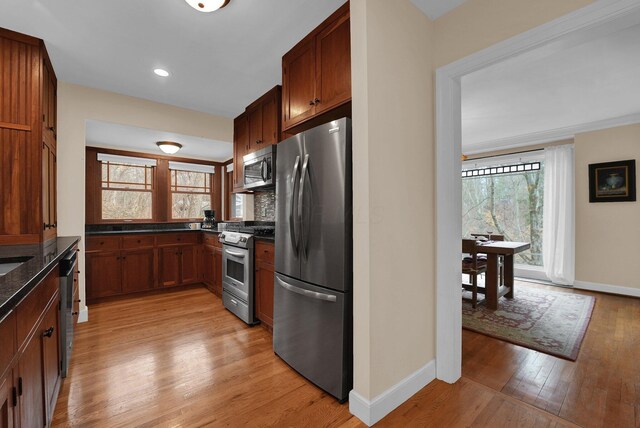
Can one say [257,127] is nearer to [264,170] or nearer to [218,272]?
[264,170]

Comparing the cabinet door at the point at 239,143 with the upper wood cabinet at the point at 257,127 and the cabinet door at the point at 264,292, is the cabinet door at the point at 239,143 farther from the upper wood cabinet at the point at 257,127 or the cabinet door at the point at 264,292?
the cabinet door at the point at 264,292

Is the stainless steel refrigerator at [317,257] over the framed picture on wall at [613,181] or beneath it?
beneath

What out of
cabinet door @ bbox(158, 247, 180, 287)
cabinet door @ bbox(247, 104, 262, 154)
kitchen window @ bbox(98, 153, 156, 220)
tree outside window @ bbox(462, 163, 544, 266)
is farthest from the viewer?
tree outside window @ bbox(462, 163, 544, 266)

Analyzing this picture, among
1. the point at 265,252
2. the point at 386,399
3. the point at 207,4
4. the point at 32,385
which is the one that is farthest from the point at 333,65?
the point at 32,385

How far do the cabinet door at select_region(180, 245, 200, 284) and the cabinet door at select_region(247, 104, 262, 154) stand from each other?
80.3 inches

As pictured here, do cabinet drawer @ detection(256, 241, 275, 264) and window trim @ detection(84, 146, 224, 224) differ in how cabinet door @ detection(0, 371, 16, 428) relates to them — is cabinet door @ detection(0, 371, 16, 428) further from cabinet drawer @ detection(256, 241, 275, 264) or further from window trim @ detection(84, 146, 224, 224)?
window trim @ detection(84, 146, 224, 224)

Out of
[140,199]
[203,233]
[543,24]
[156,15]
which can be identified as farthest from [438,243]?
[140,199]

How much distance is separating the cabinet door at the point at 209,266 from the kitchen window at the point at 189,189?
1468mm

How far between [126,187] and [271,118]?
3.41m

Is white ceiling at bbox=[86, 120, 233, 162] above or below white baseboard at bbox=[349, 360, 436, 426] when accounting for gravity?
above

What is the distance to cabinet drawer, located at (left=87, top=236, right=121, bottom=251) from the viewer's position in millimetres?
3744

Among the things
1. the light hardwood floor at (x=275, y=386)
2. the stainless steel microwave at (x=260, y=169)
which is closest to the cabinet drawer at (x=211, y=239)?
the stainless steel microwave at (x=260, y=169)

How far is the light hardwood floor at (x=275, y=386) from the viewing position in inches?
63.6

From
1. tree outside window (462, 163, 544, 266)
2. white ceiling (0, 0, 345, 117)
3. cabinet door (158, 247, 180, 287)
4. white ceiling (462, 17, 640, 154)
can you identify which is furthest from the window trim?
tree outside window (462, 163, 544, 266)
